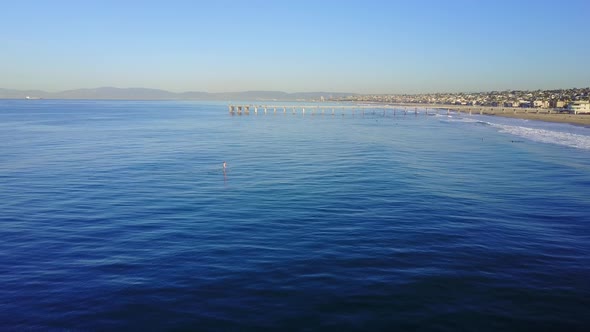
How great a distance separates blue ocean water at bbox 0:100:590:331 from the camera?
1035 cm

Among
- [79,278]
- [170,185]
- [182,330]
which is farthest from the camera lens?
[170,185]

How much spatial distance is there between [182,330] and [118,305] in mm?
2367

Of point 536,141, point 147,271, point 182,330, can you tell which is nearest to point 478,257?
point 182,330

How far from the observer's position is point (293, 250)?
1471cm

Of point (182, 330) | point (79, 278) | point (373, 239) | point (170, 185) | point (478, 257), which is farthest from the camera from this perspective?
point (170, 185)

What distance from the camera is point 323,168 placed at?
3388 centimetres

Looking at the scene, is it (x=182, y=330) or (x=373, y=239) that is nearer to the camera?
(x=182, y=330)

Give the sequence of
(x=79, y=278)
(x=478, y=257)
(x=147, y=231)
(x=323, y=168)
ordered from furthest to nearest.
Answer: (x=323, y=168), (x=147, y=231), (x=478, y=257), (x=79, y=278)

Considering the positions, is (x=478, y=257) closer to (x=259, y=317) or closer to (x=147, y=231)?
(x=259, y=317)

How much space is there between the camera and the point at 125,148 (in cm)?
4734

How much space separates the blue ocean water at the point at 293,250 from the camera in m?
10.4

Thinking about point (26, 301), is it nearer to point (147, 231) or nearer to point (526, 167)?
point (147, 231)

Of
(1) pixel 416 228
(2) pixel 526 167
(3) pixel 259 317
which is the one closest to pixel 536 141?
(2) pixel 526 167

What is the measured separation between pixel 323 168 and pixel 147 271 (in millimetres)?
22372
